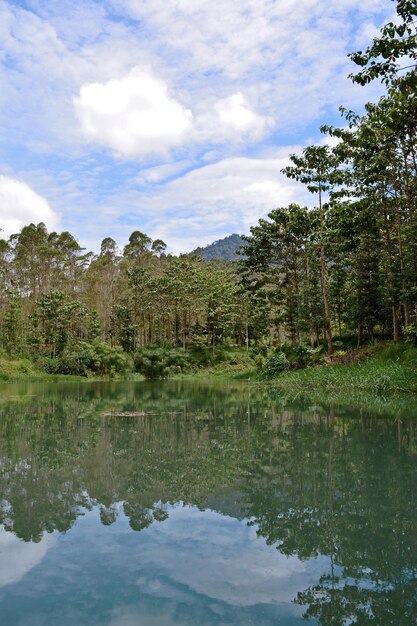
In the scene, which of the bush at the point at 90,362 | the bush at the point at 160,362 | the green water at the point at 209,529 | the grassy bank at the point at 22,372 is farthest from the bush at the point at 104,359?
the green water at the point at 209,529

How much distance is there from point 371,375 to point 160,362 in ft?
87.9

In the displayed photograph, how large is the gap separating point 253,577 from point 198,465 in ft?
11.0

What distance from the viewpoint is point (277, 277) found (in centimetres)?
3506

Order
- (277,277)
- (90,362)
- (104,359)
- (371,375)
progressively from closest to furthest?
(371,375)
(277,277)
(104,359)
(90,362)

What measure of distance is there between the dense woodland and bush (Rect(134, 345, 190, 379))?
32 cm

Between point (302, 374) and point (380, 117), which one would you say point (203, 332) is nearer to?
point (302, 374)

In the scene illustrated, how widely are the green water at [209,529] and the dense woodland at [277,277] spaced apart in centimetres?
905

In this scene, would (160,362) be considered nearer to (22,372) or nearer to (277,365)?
(22,372)

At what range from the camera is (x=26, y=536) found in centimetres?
427

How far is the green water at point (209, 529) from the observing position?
3.04 meters

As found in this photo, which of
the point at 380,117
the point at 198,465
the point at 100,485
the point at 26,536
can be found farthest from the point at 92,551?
the point at 380,117

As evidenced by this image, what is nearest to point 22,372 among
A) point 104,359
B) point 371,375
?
point 104,359

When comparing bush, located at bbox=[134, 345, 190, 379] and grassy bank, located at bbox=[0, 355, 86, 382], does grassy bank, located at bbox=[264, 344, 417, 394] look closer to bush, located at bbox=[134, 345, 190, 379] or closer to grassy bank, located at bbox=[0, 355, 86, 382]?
bush, located at bbox=[134, 345, 190, 379]

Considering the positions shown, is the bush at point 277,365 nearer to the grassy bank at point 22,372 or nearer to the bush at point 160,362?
the bush at point 160,362
